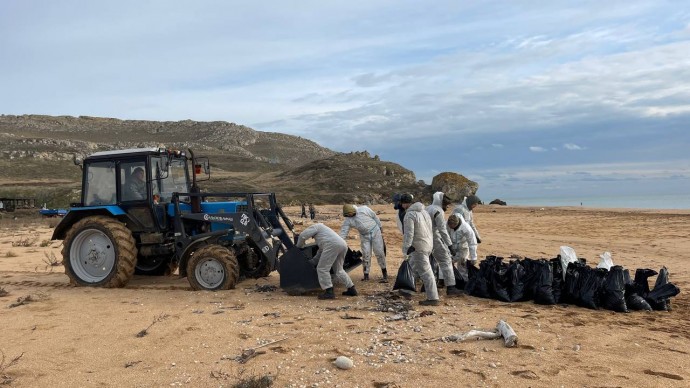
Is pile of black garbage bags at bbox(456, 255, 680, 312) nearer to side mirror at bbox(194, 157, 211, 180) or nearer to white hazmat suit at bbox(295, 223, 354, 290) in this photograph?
white hazmat suit at bbox(295, 223, 354, 290)

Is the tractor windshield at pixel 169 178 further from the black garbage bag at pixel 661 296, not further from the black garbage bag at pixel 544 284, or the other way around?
the black garbage bag at pixel 661 296

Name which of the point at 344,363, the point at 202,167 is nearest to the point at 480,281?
the point at 344,363

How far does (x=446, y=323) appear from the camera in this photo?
654cm

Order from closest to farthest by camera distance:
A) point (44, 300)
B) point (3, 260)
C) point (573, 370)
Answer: point (573, 370) < point (44, 300) < point (3, 260)

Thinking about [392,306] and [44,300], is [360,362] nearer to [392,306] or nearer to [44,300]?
[392,306]

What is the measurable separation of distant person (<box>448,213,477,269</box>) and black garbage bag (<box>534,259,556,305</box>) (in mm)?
1314

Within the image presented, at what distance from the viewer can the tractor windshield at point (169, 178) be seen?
30.0ft

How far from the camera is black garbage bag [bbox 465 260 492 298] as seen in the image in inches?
320

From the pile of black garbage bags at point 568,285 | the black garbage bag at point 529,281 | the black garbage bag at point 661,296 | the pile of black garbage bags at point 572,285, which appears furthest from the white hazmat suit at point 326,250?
the black garbage bag at point 661,296

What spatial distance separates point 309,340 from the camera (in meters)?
5.90

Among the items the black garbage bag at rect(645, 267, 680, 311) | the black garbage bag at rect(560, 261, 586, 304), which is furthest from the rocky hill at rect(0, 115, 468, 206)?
the black garbage bag at rect(645, 267, 680, 311)

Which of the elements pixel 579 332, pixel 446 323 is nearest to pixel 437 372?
pixel 446 323

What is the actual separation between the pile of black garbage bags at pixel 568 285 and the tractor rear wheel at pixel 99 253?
439cm

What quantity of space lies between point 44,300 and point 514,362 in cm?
684
